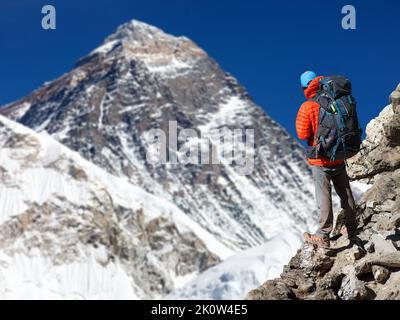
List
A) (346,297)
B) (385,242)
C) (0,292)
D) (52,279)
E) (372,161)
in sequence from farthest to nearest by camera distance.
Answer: (52,279), (0,292), (372,161), (385,242), (346,297)

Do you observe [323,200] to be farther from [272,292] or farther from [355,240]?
[272,292]

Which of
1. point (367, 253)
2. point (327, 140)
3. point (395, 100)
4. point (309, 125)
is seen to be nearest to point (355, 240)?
point (367, 253)

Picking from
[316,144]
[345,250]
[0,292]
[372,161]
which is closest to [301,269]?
[345,250]

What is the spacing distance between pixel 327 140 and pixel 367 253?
167 centimetres

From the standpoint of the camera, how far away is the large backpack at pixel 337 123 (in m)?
12.0

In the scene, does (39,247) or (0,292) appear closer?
(0,292)

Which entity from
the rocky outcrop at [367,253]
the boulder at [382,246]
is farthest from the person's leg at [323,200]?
the boulder at [382,246]

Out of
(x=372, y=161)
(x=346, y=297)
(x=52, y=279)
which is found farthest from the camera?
(x=52, y=279)

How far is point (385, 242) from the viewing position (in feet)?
40.6

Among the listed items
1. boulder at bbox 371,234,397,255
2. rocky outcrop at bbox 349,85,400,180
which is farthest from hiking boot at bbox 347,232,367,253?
rocky outcrop at bbox 349,85,400,180

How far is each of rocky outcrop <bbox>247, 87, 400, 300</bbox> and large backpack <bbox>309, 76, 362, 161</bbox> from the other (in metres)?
1.35

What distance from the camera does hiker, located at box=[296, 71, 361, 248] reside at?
1200cm
